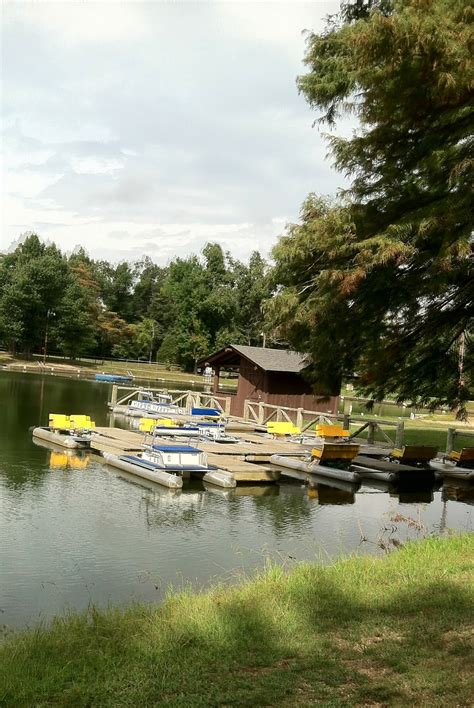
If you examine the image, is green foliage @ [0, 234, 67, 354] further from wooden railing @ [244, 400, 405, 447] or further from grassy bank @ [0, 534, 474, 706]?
grassy bank @ [0, 534, 474, 706]

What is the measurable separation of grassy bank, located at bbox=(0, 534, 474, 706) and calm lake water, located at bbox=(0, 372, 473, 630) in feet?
6.69

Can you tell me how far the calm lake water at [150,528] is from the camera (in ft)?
30.4

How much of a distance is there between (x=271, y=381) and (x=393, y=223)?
26.3m

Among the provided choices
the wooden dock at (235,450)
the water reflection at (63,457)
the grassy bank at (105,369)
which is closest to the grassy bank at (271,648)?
the wooden dock at (235,450)

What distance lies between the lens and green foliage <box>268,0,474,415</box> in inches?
259

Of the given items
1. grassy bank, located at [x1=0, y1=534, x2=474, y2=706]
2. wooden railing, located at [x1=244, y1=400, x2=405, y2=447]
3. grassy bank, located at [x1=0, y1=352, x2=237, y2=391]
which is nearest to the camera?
grassy bank, located at [x1=0, y1=534, x2=474, y2=706]

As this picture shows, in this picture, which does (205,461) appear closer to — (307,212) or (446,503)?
(446,503)

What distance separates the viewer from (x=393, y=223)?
7.68 meters

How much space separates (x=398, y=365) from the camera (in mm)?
9711

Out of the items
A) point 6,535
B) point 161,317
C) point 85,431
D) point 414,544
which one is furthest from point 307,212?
point 161,317

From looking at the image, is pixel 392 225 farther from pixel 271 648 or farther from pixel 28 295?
pixel 28 295

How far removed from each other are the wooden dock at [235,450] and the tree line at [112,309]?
156 ft

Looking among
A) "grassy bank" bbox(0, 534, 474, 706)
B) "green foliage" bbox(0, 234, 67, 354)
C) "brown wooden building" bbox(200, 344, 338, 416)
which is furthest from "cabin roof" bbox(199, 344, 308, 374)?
"green foliage" bbox(0, 234, 67, 354)

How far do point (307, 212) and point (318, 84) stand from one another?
1.77 meters
